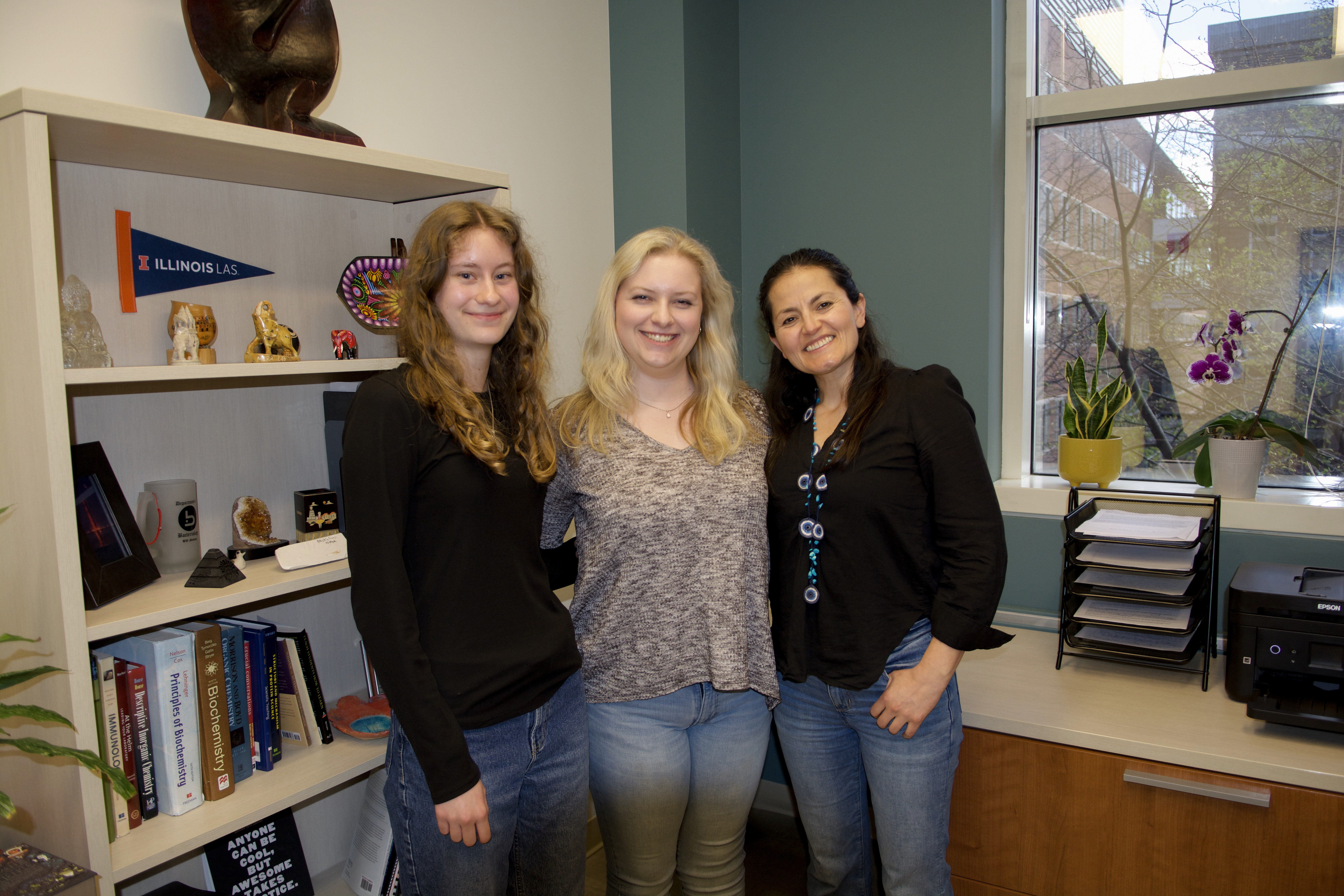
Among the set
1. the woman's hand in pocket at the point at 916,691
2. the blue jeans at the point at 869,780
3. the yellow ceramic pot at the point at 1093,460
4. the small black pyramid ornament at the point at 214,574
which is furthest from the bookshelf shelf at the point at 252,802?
the yellow ceramic pot at the point at 1093,460

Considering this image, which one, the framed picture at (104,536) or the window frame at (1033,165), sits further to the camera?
the window frame at (1033,165)

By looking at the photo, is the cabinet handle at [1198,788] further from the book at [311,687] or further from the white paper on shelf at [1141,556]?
the book at [311,687]

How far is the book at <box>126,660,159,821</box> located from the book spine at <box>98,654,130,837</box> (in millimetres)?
26

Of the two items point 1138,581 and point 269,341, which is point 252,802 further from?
point 1138,581

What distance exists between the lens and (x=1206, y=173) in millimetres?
2164

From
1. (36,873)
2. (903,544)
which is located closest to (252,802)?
(36,873)

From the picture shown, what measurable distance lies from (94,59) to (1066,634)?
6.90ft

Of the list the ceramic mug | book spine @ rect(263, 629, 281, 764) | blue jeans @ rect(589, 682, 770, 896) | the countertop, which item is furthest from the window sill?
the ceramic mug

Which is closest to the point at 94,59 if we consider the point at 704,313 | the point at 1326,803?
the point at 704,313

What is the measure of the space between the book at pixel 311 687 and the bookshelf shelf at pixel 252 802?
3 centimetres

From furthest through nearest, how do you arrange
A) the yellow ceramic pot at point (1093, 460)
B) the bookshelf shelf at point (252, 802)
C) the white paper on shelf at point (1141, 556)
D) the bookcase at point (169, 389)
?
the yellow ceramic pot at point (1093, 460), the white paper on shelf at point (1141, 556), the bookshelf shelf at point (252, 802), the bookcase at point (169, 389)

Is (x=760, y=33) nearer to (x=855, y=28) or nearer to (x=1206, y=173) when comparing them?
(x=855, y=28)

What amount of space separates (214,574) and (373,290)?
0.60 metres

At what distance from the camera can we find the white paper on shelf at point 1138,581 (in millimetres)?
1748
